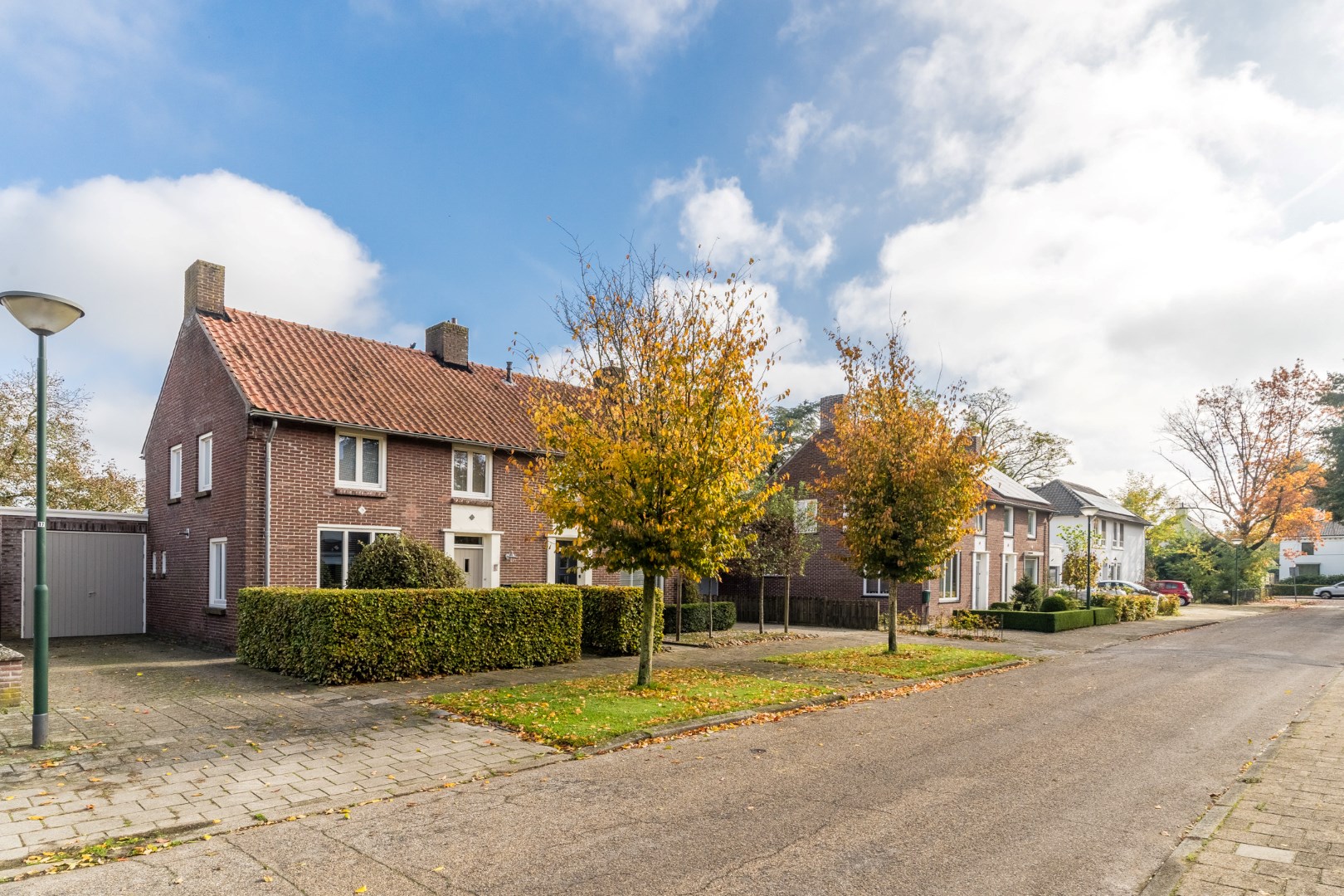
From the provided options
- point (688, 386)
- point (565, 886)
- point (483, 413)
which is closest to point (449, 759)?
point (565, 886)

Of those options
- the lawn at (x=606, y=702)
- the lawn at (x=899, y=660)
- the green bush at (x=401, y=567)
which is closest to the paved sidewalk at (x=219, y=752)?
the lawn at (x=606, y=702)

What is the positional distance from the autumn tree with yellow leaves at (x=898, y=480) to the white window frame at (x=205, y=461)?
14.5 meters

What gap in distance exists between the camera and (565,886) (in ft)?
17.8

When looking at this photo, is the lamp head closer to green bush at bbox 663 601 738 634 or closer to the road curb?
the road curb

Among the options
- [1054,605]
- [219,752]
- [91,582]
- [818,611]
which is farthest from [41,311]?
[1054,605]

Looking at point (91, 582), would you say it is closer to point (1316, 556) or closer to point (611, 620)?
point (611, 620)

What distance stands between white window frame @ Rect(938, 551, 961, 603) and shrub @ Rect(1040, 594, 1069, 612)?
3865 millimetres

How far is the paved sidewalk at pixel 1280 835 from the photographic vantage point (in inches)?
218

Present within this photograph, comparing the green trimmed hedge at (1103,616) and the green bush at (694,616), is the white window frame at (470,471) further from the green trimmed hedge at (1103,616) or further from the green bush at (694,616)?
the green trimmed hedge at (1103,616)

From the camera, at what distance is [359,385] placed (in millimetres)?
20781

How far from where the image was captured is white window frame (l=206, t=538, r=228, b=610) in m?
18.7

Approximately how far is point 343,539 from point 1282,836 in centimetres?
1752

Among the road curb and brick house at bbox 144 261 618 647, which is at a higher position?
brick house at bbox 144 261 618 647

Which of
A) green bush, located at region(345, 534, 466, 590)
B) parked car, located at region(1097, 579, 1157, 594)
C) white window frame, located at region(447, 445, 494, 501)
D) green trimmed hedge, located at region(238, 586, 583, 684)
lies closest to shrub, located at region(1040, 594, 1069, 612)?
parked car, located at region(1097, 579, 1157, 594)
